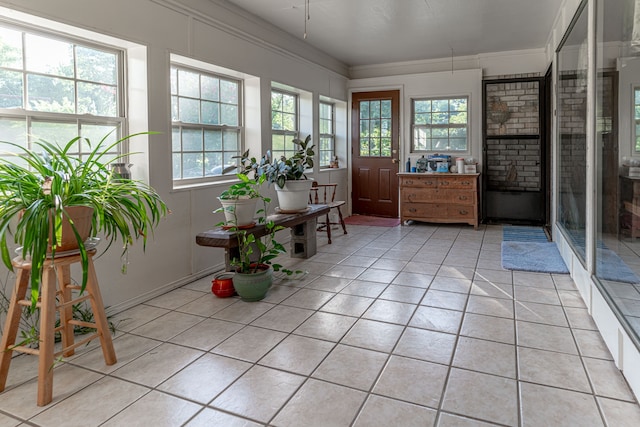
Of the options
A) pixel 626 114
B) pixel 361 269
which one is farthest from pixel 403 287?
pixel 626 114

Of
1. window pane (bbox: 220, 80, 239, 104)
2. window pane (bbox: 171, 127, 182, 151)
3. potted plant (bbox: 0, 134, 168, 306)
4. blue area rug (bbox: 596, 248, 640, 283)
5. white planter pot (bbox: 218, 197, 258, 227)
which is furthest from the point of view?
window pane (bbox: 220, 80, 239, 104)

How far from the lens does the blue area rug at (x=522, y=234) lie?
18.6ft

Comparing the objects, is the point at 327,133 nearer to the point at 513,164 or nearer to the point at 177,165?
the point at 513,164

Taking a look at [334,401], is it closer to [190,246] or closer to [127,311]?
[127,311]

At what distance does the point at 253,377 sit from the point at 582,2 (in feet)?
11.6

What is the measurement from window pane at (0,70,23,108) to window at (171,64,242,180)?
1347mm

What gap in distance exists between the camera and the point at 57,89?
306 centimetres

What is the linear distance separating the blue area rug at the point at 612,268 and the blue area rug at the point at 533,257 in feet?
4.46

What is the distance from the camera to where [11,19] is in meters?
2.74

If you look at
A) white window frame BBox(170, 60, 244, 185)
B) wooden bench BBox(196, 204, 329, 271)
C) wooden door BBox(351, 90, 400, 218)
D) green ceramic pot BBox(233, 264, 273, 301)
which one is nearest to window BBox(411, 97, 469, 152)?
wooden door BBox(351, 90, 400, 218)

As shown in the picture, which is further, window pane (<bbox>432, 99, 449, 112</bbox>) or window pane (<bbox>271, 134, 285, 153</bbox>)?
window pane (<bbox>432, 99, 449, 112</bbox>)

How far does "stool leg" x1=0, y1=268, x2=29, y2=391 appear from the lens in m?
2.17

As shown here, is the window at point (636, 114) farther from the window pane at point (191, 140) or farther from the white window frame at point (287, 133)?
the white window frame at point (287, 133)

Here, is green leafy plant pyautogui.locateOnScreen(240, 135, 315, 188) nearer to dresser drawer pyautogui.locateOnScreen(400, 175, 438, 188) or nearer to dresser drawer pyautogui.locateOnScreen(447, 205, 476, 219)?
dresser drawer pyautogui.locateOnScreen(400, 175, 438, 188)
